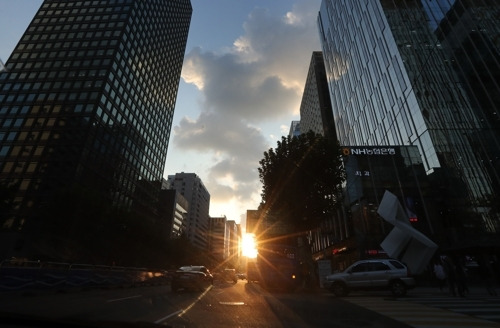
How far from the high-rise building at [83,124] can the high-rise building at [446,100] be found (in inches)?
1557

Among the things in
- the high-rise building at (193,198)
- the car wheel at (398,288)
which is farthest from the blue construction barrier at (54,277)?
the high-rise building at (193,198)

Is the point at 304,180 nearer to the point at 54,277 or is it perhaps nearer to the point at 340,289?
the point at 340,289

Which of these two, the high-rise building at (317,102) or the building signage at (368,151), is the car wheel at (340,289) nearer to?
the building signage at (368,151)

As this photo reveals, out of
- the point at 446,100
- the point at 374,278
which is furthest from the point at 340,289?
the point at 446,100

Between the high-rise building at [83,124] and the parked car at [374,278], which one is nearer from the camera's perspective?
the parked car at [374,278]

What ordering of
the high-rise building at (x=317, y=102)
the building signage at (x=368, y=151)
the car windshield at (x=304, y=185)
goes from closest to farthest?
the car windshield at (x=304, y=185), the building signage at (x=368, y=151), the high-rise building at (x=317, y=102)

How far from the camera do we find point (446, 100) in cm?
3047

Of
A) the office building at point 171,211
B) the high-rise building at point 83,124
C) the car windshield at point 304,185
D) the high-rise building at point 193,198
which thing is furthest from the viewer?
the high-rise building at point 193,198

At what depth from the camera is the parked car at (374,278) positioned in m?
13.5

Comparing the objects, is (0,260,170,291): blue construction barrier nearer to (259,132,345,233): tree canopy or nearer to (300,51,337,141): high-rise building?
(259,132,345,233): tree canopy

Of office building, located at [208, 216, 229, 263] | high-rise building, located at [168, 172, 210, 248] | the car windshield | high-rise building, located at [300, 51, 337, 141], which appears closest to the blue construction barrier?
the car windshield

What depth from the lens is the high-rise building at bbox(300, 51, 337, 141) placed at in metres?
63.1

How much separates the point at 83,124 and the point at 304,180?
53.3 m

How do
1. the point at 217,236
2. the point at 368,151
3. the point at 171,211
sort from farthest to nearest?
the point at 217,236 < the point at 171,211 < the point at 368,151
